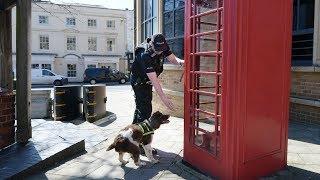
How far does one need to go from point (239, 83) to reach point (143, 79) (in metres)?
1.68

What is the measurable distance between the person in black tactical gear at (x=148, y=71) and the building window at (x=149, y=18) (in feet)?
18.6

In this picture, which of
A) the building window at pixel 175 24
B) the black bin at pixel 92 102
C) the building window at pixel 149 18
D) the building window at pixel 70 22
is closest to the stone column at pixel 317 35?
the building window at pixel 175 24

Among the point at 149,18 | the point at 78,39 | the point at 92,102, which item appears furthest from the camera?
the point at 78,39

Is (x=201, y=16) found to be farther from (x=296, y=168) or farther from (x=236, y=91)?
(x=296, y=168)

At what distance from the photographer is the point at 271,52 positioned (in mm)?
3867

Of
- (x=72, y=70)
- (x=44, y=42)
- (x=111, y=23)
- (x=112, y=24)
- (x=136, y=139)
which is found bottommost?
(x=136, y=139)

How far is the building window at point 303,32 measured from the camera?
7355mm

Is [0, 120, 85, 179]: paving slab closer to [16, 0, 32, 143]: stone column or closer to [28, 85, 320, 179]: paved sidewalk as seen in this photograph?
[28, 85, 320, 179]: paved sidewalk

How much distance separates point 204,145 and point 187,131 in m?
0.36

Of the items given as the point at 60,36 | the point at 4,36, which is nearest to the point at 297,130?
the point at 4,36

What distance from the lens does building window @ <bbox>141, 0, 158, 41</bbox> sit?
10.6 m

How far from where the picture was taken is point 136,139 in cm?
446

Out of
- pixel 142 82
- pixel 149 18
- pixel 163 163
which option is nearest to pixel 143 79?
pixel 142 82

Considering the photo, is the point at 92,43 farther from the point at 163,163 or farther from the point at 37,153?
the point at 163,163
